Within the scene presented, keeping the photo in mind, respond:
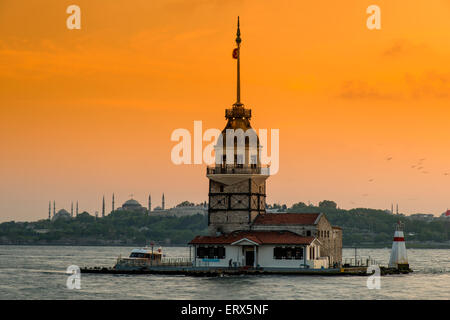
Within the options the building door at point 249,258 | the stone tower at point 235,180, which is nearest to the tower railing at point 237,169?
the stone tower at point 235,180

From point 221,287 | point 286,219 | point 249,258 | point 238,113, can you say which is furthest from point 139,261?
point 221,287

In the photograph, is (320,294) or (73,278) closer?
(320,294)

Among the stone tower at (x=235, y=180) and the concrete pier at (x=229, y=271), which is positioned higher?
the stone tower at (x=235, y=180)

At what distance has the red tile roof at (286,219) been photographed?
102 metres

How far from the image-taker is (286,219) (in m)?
103

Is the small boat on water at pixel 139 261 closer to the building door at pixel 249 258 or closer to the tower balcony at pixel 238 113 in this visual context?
the building door at pixel 249 258

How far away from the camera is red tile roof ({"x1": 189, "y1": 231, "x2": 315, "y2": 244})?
98625 millimetres

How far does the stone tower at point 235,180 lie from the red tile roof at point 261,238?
1.74m

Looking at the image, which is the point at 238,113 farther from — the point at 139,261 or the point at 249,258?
the point at 139,261

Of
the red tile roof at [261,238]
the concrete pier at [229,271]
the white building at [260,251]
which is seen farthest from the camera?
the red tile roof at [261,238]
